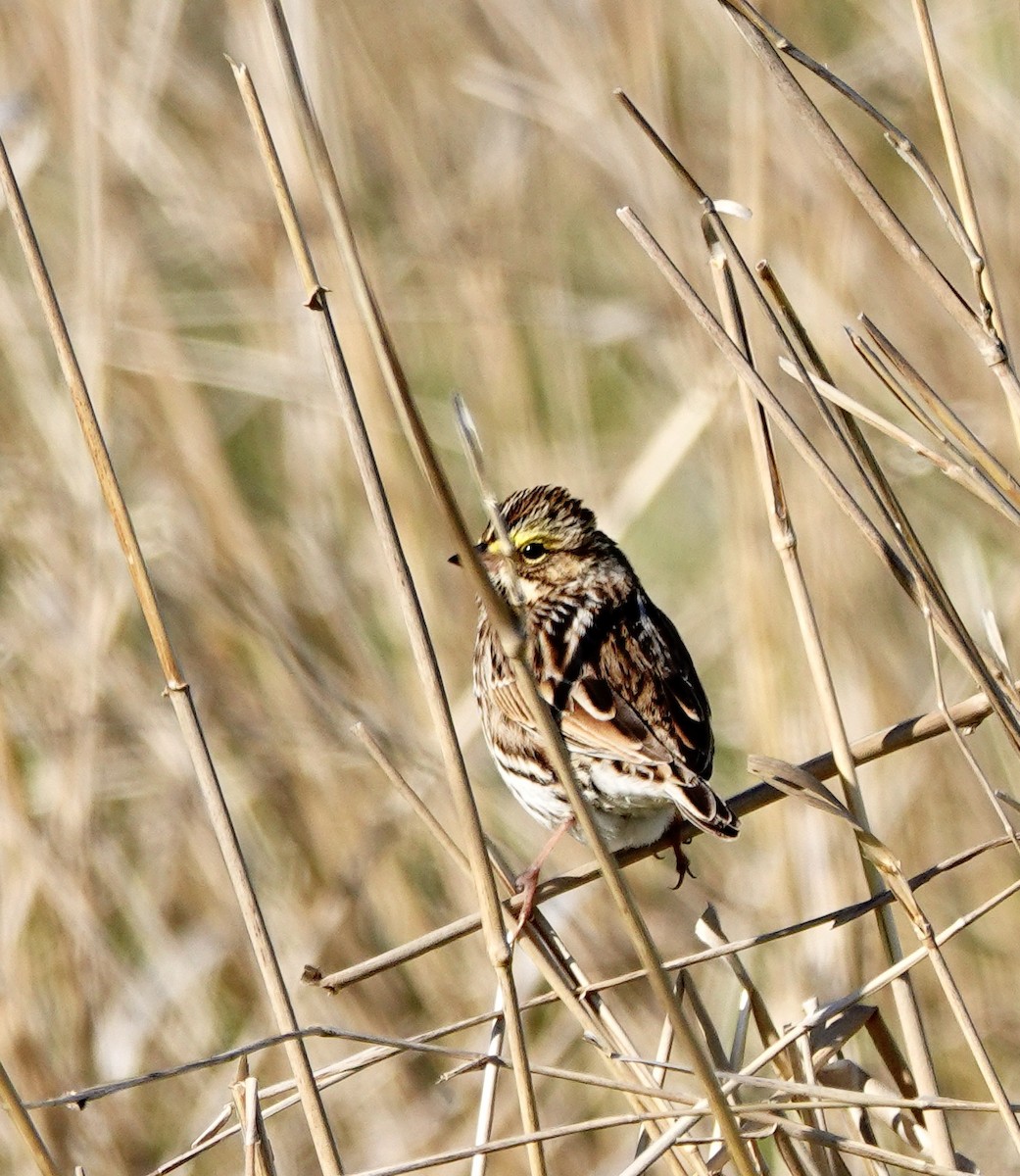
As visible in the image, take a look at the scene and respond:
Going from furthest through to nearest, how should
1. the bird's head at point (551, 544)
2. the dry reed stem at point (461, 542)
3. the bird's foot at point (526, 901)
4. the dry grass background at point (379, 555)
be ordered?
1. the dry grass background at point (379, 555)
2. the bird's head at point (551, 544)
3. the bird's foot at point (526, 901)
4. the dry reed stem at point (461, 542)

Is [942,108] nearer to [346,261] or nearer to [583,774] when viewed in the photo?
[346,261]

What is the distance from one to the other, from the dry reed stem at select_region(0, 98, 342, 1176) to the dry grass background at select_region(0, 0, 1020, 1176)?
5.74ft

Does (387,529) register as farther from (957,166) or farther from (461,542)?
(957,166)

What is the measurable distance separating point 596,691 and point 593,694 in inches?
0.6

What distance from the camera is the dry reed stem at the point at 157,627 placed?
2.07m

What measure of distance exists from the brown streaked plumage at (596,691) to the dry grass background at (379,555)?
0.62 metres

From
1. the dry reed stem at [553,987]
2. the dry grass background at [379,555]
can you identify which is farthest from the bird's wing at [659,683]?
the dry grass background at [379,555]

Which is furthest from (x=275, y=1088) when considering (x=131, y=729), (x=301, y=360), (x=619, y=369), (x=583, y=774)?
(x=619, y=369)

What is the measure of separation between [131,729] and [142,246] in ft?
4.41

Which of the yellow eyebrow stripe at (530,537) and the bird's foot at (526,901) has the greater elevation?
the yellow eyebrow stripe at (530,537)

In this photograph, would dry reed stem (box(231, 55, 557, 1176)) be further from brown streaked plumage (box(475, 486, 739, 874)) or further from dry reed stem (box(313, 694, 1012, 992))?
brown streaked plumage (box(475, 486, 739, 874))

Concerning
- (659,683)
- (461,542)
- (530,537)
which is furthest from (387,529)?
(530,537)

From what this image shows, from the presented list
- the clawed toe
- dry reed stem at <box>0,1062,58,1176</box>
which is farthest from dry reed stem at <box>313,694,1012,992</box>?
dry reed stem at <box>0,1062,58,1176</box>

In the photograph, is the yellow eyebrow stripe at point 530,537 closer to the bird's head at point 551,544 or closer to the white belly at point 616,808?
the bird's head at point 551,544
